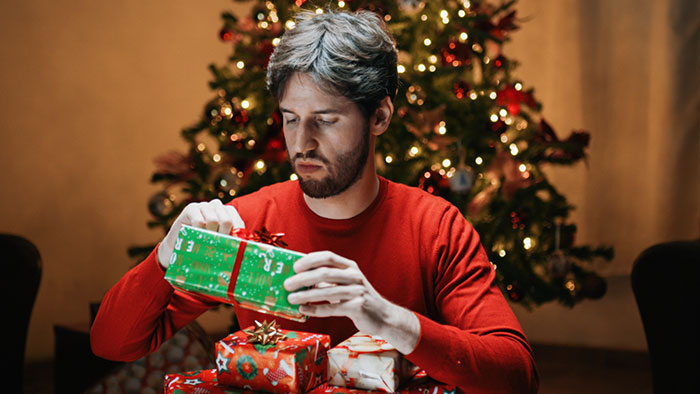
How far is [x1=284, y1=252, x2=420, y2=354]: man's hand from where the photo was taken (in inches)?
39.4

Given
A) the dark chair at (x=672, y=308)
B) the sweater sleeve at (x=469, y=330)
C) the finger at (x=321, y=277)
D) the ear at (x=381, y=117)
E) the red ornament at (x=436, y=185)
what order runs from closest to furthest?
the finger at (x=321, y=277), the sweater sleeve at (x=469, y=330), the ear at (x=381, y=117), the dark chair at (x=672, y=308), the red ornament at (x=436, y=185)

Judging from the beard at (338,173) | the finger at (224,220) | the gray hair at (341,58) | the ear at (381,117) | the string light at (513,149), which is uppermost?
the gray hair at (341,58)

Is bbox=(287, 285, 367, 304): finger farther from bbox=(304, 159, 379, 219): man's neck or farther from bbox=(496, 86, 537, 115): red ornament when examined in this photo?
bbox=(496, 86, 537, 115): red ornament

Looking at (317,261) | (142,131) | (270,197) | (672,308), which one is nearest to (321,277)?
(317,261)

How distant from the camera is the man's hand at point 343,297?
100 cm

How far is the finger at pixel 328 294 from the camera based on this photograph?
1.00 metres

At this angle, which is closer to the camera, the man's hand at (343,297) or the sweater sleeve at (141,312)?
the man's hand at (343,297)

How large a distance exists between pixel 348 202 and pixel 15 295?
44.3 inches

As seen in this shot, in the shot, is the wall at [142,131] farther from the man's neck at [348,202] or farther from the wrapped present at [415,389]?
the wrapped present at [415,389]

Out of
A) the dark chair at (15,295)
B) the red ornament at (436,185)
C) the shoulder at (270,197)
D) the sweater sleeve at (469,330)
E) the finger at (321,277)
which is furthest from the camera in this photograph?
the red ornament at (436,185)

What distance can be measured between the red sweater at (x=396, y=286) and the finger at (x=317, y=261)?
0.73 ft

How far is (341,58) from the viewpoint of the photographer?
1250 millimetres

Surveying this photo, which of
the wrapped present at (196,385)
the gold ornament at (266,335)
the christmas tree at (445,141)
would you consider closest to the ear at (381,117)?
the gold ornament at (266,335)

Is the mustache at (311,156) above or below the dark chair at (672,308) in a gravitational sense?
above
